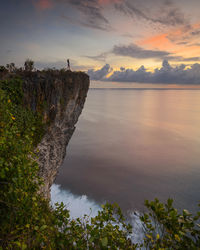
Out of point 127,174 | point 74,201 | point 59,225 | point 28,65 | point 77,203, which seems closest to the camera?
point 59,225

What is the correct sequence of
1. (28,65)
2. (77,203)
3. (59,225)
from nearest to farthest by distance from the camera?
(59,225), (28,65), (77,203)

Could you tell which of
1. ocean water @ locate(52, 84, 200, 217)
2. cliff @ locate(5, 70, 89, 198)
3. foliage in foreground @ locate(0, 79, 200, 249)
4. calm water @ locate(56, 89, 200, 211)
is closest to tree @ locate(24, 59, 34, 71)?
cliff @ locate(5, 70, 89, 198)

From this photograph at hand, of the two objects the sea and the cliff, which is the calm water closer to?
the sea

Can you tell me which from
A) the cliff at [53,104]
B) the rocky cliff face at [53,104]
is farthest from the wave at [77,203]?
the cliff at [53,104]

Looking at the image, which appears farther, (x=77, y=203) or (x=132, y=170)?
(x=132, y=170)


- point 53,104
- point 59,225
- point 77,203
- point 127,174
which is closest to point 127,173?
point 127,174

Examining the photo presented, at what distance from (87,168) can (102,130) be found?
102 ft

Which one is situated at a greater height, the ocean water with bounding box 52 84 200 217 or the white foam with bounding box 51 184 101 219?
the white foam with bounding box 51 184 101 219

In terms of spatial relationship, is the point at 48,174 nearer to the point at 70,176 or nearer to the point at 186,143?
A: the point at 70,176

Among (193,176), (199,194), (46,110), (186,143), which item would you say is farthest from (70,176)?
(186,143)

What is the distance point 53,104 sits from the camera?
11.4m

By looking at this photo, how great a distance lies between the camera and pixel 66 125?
46.5ft

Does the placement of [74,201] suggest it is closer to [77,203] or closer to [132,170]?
[77,203]

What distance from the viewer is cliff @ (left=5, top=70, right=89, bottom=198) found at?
33.4 feet
